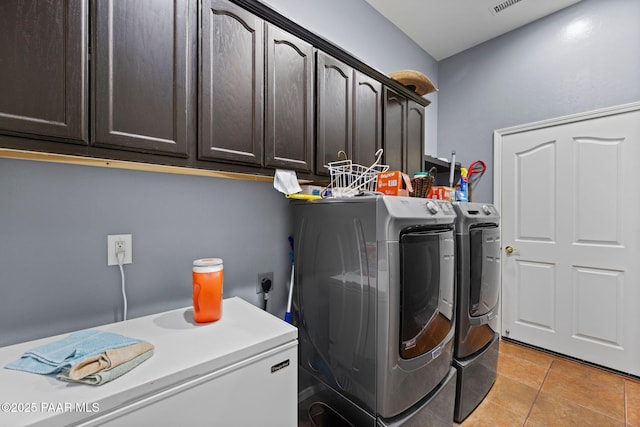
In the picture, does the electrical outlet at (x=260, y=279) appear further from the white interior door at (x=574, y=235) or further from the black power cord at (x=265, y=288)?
the white interior door at (x=574, y=235)

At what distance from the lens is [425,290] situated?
1.35 meters

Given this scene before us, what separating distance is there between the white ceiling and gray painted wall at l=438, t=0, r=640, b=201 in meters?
0.13

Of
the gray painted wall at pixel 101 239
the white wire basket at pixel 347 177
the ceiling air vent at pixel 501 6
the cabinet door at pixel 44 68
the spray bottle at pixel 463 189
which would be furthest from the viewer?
the ceiling air vent at pixel 501 6

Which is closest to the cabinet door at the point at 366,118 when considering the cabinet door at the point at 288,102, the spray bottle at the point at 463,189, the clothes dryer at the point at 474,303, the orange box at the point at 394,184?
the orange box at the point at 394,184

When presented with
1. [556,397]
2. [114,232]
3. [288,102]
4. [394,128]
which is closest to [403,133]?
[394,128]

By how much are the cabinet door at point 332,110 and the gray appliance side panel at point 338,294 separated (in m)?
0.33

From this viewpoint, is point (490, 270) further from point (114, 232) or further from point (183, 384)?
point (114, 232)

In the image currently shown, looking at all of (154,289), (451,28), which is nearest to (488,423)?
(154,289)

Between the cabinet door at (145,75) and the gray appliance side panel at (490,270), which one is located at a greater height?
the cabinet door at (145,75)

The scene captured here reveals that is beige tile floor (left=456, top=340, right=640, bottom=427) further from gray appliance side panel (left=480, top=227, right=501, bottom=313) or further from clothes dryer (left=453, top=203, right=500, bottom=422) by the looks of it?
gray appliance side panel (left=480, top=227, right=501, bottom=313)

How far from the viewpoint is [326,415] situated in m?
1.44

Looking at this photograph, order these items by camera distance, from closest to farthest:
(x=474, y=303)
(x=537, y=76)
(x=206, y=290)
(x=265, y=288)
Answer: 1. (x=206, y=290)
2. (x=265, y=288)
3. (x=474, y=303)
4. (x=537, y=76)

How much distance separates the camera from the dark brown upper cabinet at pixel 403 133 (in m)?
1.99

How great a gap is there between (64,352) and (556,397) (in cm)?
281
